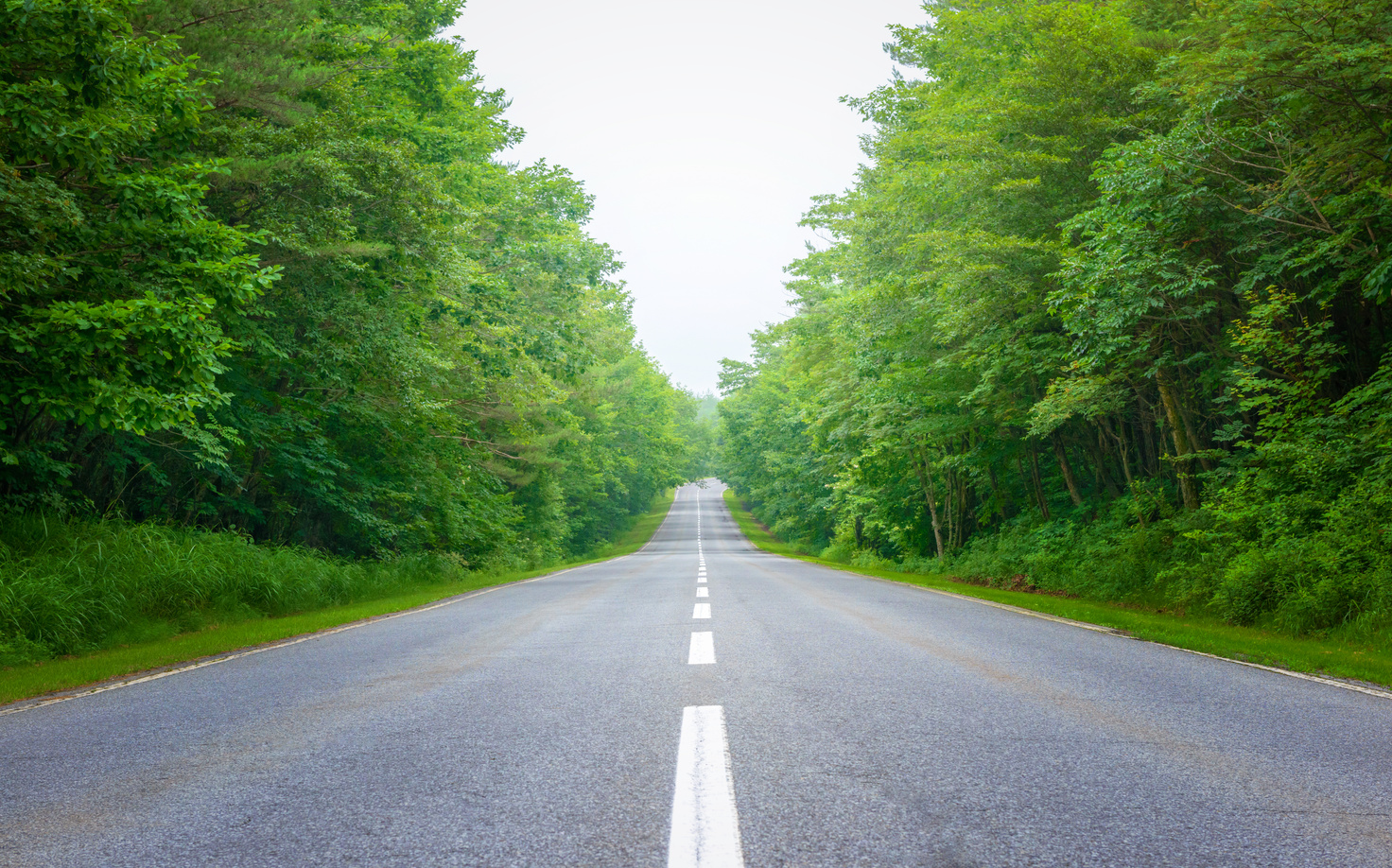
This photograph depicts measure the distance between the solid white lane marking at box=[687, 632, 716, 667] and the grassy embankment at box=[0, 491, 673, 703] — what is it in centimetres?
484

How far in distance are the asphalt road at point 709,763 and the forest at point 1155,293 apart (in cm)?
552

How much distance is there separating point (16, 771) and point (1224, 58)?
12775 millimetres

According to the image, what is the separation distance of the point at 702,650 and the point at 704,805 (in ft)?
12.7

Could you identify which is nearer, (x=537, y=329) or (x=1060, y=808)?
(x=1060, y=808)

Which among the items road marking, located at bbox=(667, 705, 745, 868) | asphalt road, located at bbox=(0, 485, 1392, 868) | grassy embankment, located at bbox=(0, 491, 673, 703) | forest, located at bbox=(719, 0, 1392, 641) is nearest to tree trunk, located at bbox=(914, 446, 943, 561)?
forest, located at bbox=(719, 0, 1392, 641)

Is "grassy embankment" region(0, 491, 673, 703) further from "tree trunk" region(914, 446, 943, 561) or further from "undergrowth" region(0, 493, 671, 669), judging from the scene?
"tree trunk" region(914, 446, 943, 561)

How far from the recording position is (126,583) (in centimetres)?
934

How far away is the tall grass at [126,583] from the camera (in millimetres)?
8008

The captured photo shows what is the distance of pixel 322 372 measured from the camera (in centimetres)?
1360

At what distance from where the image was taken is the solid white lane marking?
6276 mm

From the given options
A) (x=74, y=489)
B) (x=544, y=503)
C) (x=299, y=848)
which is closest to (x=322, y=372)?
(x=74, y=489)

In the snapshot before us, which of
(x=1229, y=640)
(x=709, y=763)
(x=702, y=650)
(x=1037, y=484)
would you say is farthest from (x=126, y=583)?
(x=1037, y=484)

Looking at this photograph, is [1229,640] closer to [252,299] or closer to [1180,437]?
[1180,437]

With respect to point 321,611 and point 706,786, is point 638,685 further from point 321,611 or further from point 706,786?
point 321,611
